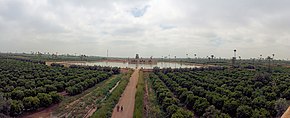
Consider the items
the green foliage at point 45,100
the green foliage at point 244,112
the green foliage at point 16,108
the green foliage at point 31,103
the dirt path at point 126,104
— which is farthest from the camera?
the green foliage at point 45,100

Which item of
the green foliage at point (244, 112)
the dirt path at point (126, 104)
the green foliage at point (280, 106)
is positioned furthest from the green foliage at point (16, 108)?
the green foliage at point (280, 106)

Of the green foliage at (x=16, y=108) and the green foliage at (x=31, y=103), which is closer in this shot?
the green foliage at (x=16, y=108)

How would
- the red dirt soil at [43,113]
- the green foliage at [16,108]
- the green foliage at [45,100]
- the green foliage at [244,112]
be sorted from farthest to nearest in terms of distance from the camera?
the green foliage at [45,100] → the red dirt soil at [43,113] → the green foliage at [16,108] → the green foliage at [244,112]

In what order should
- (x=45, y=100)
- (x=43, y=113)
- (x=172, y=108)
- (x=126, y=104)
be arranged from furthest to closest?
1. (x=126, y=104)
2. (x=45, y=100)
3. (x=43, y=113)
4. (x=172, y=108)

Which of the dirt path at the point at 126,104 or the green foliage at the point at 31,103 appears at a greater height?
the green foliage at the point at 31,103

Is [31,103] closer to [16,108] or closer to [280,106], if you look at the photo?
[16,108]

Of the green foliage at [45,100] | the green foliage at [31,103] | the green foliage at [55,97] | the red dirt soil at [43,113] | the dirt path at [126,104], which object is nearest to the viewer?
the red dirt soil at [43,113]

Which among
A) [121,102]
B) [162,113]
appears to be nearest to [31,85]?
[121,102]

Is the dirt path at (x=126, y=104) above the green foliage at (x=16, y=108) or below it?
below

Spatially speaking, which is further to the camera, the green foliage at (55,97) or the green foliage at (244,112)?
the green foliage at (55,97)

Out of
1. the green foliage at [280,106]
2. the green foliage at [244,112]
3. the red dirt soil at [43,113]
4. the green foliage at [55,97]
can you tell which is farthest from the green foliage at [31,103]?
the green foliage at [280,106]

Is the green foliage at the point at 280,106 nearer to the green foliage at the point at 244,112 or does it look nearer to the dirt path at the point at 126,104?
the green foliage at the point at 244,112

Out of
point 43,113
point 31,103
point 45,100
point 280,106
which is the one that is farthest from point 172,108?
point 31,103

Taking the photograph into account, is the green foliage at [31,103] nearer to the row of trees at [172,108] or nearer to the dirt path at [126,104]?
the dirt path at [126,104]
